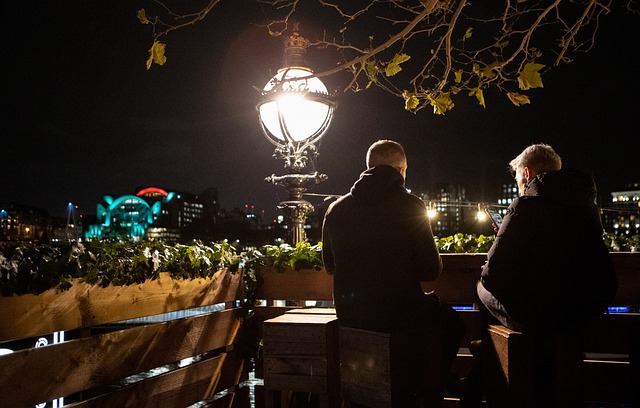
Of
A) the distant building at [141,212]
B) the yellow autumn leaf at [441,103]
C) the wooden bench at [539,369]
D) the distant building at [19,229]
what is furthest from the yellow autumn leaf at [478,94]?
the distant building at [141,212]

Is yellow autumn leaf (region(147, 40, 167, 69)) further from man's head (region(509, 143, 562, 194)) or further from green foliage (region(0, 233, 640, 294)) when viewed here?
man's head (region(509, 143, 562, 194))

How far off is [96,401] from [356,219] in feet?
7.01

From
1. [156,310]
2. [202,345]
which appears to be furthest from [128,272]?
[202,345]

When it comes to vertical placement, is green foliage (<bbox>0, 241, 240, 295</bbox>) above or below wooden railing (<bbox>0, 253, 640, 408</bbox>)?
above

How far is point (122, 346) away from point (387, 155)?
239cm

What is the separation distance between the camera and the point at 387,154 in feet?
12.9

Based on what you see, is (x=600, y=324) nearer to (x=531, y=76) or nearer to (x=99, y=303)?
(x=531, y=76)

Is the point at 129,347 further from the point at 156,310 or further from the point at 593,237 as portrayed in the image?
the point at 593,237

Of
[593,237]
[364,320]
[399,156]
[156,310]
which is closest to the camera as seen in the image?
[593,237]

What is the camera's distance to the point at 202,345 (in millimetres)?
4805

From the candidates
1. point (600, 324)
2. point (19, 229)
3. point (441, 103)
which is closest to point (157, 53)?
point (441, 103)

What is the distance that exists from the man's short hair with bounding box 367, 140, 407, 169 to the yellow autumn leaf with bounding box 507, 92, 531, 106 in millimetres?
1169

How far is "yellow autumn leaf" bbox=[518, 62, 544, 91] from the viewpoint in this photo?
3734mm

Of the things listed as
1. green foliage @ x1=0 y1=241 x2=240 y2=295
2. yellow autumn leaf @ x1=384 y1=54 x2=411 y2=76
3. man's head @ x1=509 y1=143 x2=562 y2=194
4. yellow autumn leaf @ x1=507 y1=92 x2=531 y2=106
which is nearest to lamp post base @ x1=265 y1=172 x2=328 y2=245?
green foliage @ x1=0 y1=241 x2=240 y2=295
